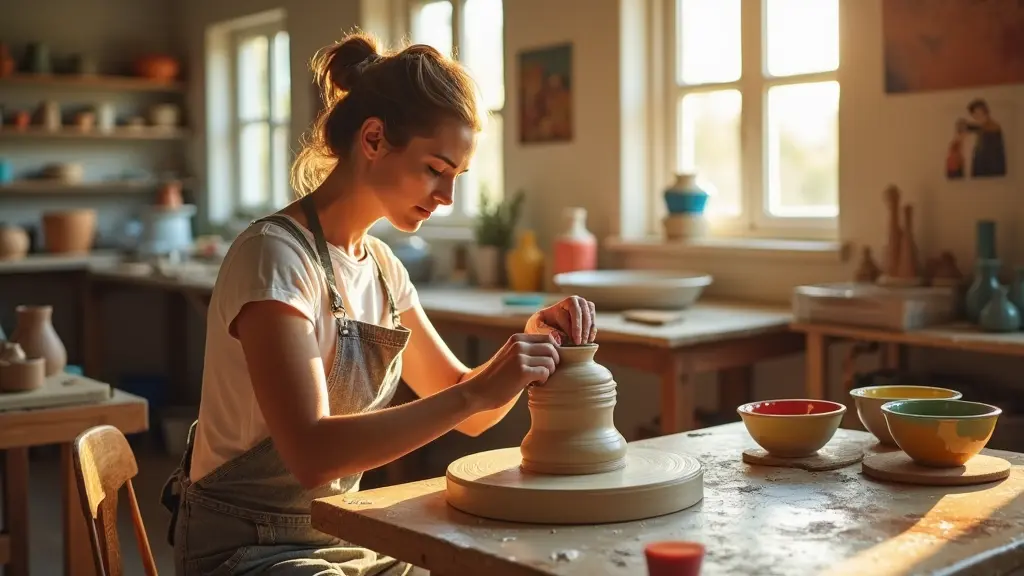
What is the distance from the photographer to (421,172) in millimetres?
1807

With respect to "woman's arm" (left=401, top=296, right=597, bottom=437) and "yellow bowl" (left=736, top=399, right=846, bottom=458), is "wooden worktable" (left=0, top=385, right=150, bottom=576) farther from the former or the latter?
"yellow bowl" (left=736, top=399, right=846, bottom=458)

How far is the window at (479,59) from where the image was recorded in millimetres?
5012

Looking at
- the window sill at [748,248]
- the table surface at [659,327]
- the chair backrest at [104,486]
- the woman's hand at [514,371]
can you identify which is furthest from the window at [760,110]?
the chair backrest at [104,486]

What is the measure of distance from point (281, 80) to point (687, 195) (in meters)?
3.22

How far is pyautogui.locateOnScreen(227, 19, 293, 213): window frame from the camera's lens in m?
6.48

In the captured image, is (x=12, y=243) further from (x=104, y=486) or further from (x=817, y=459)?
(x=817, y=459)

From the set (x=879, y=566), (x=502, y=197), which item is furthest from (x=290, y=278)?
(x=502, y=197)

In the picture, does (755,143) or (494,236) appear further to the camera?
(494,236)

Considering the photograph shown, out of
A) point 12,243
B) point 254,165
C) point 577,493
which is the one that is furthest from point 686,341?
point 254,165

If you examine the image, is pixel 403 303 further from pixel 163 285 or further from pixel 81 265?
pixel 81 265

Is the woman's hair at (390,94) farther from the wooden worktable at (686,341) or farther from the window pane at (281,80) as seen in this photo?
the window pane at (281,80)

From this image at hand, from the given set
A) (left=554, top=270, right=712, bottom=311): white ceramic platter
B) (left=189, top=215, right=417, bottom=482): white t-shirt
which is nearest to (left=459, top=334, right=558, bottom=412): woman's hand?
(left=189, top=215, right=417, bottom=482): white t-shirt

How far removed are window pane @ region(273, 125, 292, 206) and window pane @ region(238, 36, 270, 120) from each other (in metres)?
0.20

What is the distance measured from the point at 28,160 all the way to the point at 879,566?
20.8 feet
